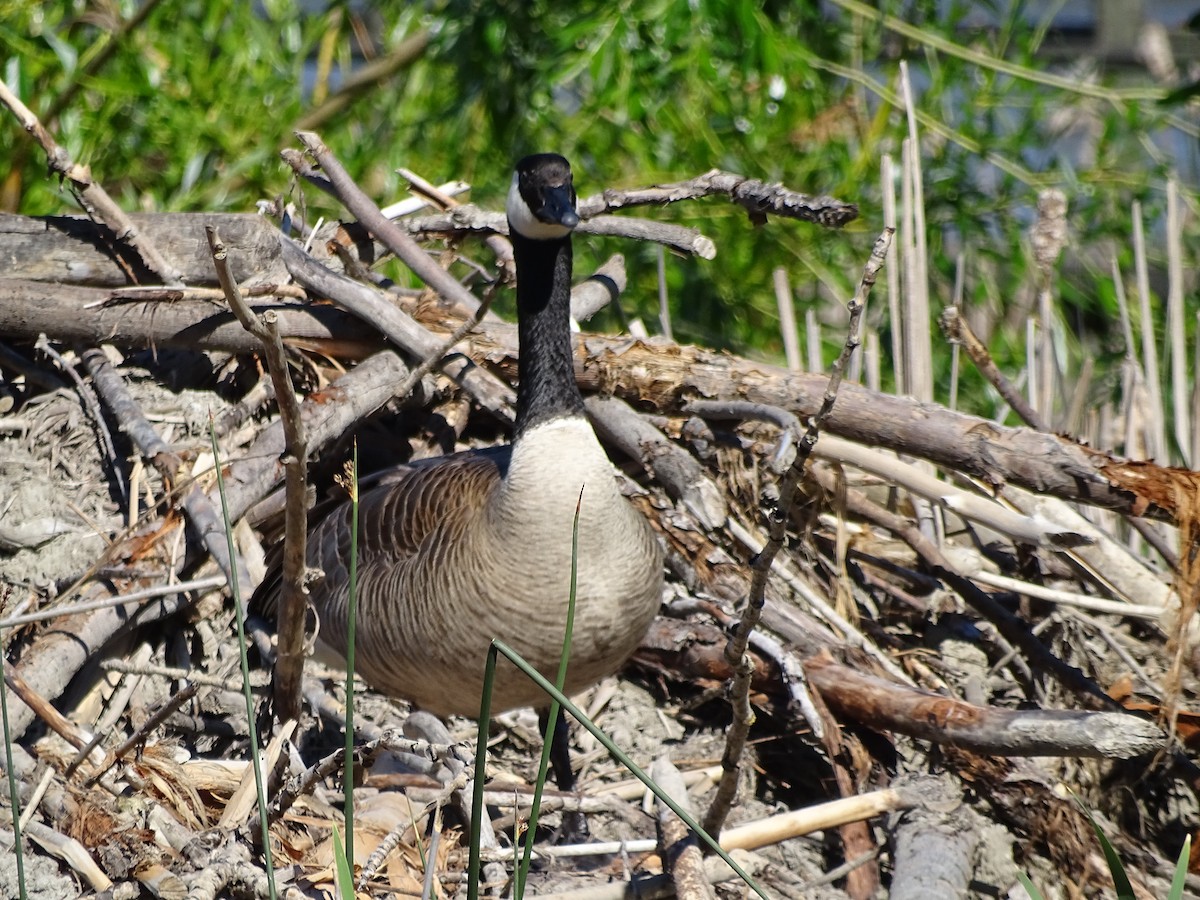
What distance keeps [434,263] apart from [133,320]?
929 millimetres

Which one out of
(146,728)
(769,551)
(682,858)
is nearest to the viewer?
(769,551)

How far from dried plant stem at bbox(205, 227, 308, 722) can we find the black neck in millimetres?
859

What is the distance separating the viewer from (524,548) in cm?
311

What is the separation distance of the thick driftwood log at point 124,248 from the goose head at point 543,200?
3.34 feet

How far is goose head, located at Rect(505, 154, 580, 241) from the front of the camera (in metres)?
3.17

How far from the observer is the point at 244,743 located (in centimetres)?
354

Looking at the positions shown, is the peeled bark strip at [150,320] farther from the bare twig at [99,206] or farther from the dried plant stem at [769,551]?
the dried plant stem at [769,551]

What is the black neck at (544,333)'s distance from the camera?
325 cm

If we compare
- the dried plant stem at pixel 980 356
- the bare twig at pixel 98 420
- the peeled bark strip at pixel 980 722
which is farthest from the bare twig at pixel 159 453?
the dried plant stem at pixel 980 356

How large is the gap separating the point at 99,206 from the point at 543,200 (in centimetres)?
147

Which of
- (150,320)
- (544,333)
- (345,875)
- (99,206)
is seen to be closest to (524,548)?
(544,333)

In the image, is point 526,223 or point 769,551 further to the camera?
point 526,223

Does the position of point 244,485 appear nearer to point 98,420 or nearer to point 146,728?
point 98,420

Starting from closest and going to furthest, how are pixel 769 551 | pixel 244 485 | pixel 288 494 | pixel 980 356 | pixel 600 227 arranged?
1. pixel 769 551
2. pixel 288 494
3. pixel 244 485
4. pixel 980 356
5. pixel 600 227
